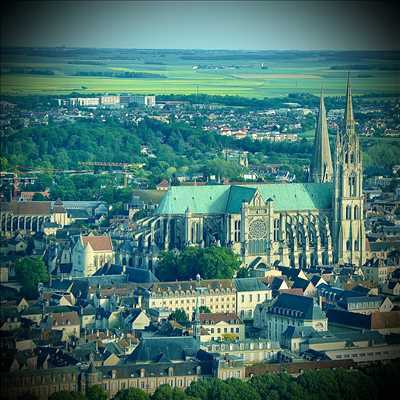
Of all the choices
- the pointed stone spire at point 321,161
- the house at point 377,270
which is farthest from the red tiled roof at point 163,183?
the house at point 377,270

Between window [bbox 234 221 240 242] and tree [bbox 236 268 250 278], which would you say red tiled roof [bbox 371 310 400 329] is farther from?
window [bbox 234 221 240 242]

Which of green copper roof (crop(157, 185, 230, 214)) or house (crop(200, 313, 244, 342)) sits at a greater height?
green copper roof (crop(157, 185, 230, 214))

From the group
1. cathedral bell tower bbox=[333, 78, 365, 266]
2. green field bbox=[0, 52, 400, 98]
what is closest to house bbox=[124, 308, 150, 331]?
cathedral bell tower bbox=[333, 78, 365, 266]

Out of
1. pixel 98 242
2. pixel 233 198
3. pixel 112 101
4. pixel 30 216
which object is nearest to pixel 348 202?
pixel 233 198

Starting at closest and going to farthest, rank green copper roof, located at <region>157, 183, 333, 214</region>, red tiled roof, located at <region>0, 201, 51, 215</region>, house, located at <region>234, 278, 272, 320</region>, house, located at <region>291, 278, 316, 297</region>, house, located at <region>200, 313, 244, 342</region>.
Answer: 1. house, located at <region>200, 313, 244, 342</region>
2. house, located at <region>234, 278, 272, 320</region>
3. house, located at <region>291, 278, 316, 297</region>
4. green copper roof, located at <region>157, 183, 333, 214</region>
5. red tiled roof, located at <region>0, 201, 51, 215</region>

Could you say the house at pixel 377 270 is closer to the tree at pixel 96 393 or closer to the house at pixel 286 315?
the house at pixel 286 315

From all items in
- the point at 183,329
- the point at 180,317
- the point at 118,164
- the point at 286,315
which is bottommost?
the point at 183,329

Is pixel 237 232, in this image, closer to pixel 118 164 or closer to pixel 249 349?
pixel 249 349

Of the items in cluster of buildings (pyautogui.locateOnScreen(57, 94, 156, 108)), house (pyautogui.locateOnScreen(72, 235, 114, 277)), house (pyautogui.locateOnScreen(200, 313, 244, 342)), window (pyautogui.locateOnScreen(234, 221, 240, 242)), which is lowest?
house (pyautogui.locateOnScreen(200, 313, 244, 342))
